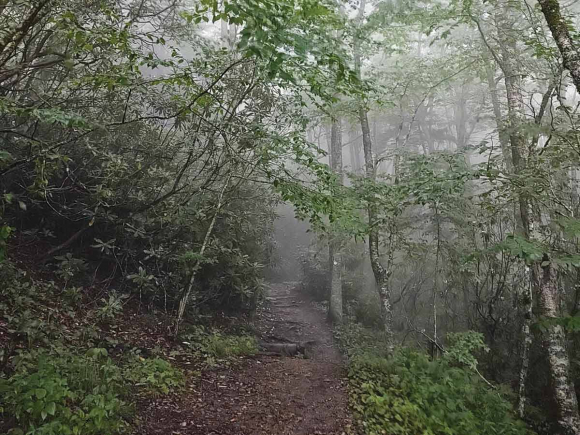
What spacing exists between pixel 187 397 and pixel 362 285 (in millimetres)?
12184

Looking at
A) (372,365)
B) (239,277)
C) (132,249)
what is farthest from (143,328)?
(372,365)

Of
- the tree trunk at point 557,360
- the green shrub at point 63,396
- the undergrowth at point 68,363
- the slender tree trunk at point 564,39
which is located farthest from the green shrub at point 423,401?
the slender tree trunk at point 564,39

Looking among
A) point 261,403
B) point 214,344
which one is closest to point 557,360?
point 261,403

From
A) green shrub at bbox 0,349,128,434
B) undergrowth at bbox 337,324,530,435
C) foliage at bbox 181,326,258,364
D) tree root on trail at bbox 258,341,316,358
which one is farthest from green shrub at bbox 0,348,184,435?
tree root on trail at bbox 258,341,316,358

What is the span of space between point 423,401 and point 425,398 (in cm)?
9

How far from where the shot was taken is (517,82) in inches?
292

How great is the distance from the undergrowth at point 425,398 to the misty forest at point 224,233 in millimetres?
41

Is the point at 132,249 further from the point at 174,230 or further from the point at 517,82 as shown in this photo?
the point at 517,82

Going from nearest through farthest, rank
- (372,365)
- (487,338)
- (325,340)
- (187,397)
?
(187,397), (372,365), (487,338), (325,340)

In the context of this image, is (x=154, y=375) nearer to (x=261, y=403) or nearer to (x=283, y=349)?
(x=261, y=403)

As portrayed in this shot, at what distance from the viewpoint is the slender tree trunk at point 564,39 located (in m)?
3.99

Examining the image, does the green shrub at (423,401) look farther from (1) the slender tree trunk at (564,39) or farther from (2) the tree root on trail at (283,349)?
(1) the slender tree trunk at (564,39)

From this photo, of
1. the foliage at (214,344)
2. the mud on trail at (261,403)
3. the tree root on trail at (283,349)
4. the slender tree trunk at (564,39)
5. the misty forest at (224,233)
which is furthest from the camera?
the tree root on trail at (283,349)

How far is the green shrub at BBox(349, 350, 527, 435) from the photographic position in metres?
5.19
